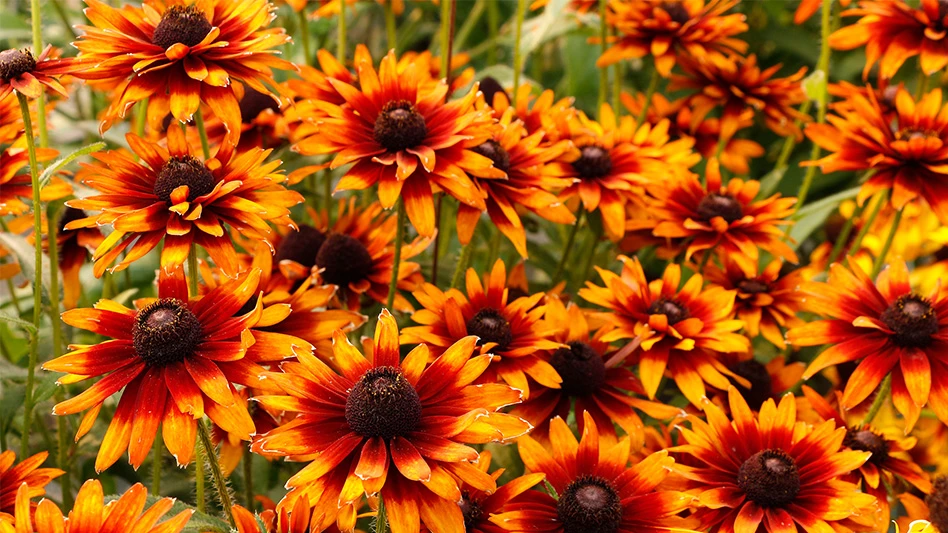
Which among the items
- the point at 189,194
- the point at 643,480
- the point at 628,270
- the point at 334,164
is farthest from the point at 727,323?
the point at 189,194

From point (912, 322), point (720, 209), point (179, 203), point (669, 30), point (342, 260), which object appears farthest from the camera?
point (669, 30)

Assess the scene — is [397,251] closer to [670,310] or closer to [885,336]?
[670,310]

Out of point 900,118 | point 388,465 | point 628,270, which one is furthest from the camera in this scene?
point 900,118

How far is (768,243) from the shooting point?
105cm

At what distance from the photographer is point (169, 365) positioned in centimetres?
69

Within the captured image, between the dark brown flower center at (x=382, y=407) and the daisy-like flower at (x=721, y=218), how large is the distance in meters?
0.47

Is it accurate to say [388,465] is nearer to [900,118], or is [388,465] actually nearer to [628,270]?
[628,270]

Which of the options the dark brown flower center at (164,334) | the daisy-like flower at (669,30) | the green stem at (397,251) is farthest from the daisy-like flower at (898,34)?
the dark brown flower center at (164,334)

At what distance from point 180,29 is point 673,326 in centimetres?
50

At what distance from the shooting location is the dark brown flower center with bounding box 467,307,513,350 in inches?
33.2

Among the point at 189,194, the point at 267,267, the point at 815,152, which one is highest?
the point at 189,194

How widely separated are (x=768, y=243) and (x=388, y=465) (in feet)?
1.91

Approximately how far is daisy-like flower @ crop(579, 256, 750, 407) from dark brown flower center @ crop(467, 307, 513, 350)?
0.10 metres

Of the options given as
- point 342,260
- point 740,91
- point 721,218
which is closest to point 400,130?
point 342,260
